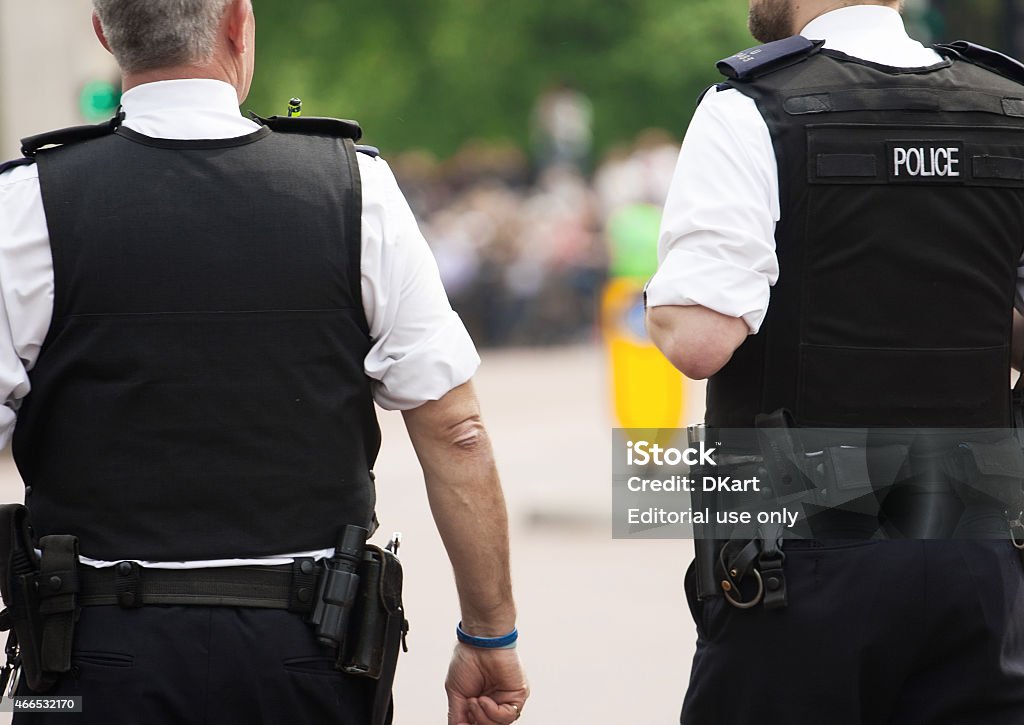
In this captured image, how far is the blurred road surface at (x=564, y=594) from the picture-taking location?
641cm

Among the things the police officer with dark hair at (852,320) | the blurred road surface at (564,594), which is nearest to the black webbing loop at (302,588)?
the police officer with dark hair at (852,320)

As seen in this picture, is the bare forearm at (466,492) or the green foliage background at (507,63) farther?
the green foliage background at (507,63)

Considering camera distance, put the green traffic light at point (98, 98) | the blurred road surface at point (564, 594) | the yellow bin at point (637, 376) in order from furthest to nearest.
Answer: the green traffic light at point (98, 98)
the yellow bin at point (637, 376)
the blurred road surface at point (564, 594)

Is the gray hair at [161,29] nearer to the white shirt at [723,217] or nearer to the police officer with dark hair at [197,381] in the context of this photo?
the police officer with dark hair at [197,381]

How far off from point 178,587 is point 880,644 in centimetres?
127

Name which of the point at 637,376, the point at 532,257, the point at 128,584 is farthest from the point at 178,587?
the point at 532,257

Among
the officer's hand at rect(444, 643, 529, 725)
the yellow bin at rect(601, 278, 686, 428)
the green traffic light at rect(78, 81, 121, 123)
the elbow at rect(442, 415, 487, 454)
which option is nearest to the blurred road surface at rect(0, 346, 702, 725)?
the yellow bin at rect(601, 278, 686, 428)

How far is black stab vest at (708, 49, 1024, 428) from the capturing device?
2953mm

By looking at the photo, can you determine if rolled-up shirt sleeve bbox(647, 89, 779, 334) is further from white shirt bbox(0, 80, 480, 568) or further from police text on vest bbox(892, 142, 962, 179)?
white shirt bbox(0, 80, 480, 568)

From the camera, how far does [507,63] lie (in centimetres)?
3173

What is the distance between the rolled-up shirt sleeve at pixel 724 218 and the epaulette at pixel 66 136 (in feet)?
3.40

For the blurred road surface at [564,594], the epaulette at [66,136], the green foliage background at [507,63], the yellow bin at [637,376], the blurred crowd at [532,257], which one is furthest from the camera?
the green foliage background at [507,63]

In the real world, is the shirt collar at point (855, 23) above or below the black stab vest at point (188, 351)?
above

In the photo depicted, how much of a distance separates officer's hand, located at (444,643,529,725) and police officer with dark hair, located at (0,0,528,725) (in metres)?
0.29
